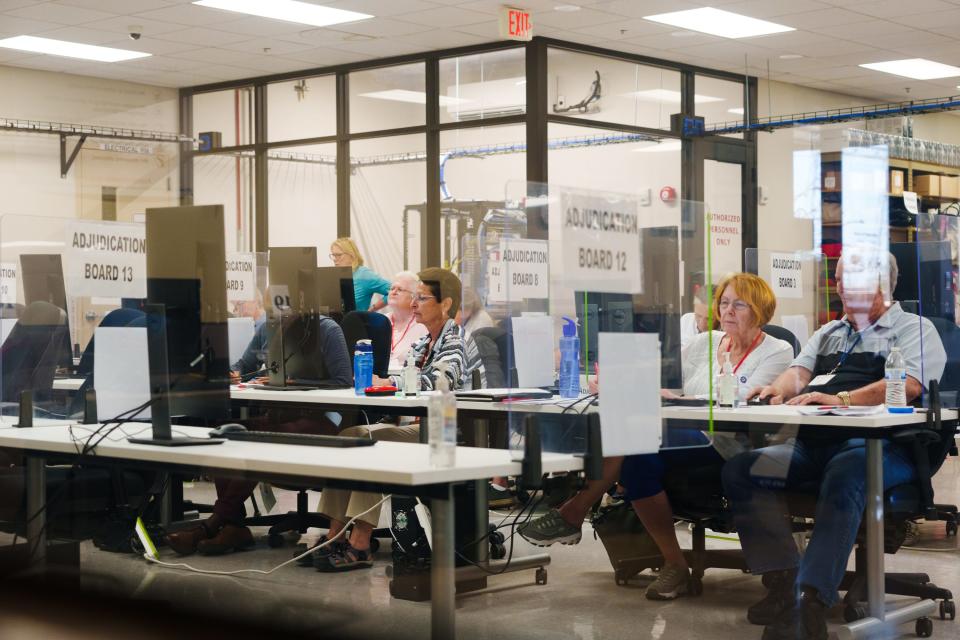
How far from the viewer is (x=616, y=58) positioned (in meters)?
9.19

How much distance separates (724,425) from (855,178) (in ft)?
4.25

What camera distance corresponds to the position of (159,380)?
10.5 feet

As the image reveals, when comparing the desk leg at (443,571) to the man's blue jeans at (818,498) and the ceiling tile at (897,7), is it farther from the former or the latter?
the ceiling tile at (897,7)

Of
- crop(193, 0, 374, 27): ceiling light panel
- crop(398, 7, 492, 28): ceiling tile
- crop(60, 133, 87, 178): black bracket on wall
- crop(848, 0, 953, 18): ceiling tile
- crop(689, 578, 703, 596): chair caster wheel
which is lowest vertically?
crop(689, 578, 703, 596): chair caster wheel

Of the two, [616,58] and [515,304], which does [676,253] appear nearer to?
[515,304]

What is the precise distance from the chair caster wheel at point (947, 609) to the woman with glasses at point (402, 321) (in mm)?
2861

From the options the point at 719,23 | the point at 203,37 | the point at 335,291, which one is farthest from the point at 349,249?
the point at 719,23

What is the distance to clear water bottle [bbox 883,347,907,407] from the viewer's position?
3.82 meters

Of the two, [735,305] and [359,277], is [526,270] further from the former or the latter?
[359,277]

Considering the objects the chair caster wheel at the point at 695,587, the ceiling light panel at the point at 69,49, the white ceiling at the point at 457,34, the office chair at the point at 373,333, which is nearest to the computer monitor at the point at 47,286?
the office chair at the point at 373,333

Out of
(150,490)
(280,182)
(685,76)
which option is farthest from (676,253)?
(280,182)

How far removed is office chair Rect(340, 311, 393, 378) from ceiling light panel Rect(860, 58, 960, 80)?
570 centimetres

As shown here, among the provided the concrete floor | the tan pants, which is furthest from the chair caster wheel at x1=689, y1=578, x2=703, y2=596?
the tan pants

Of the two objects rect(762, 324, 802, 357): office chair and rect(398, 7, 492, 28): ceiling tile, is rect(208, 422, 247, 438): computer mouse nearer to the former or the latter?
rect(762, 324, 802, 357): office chair
